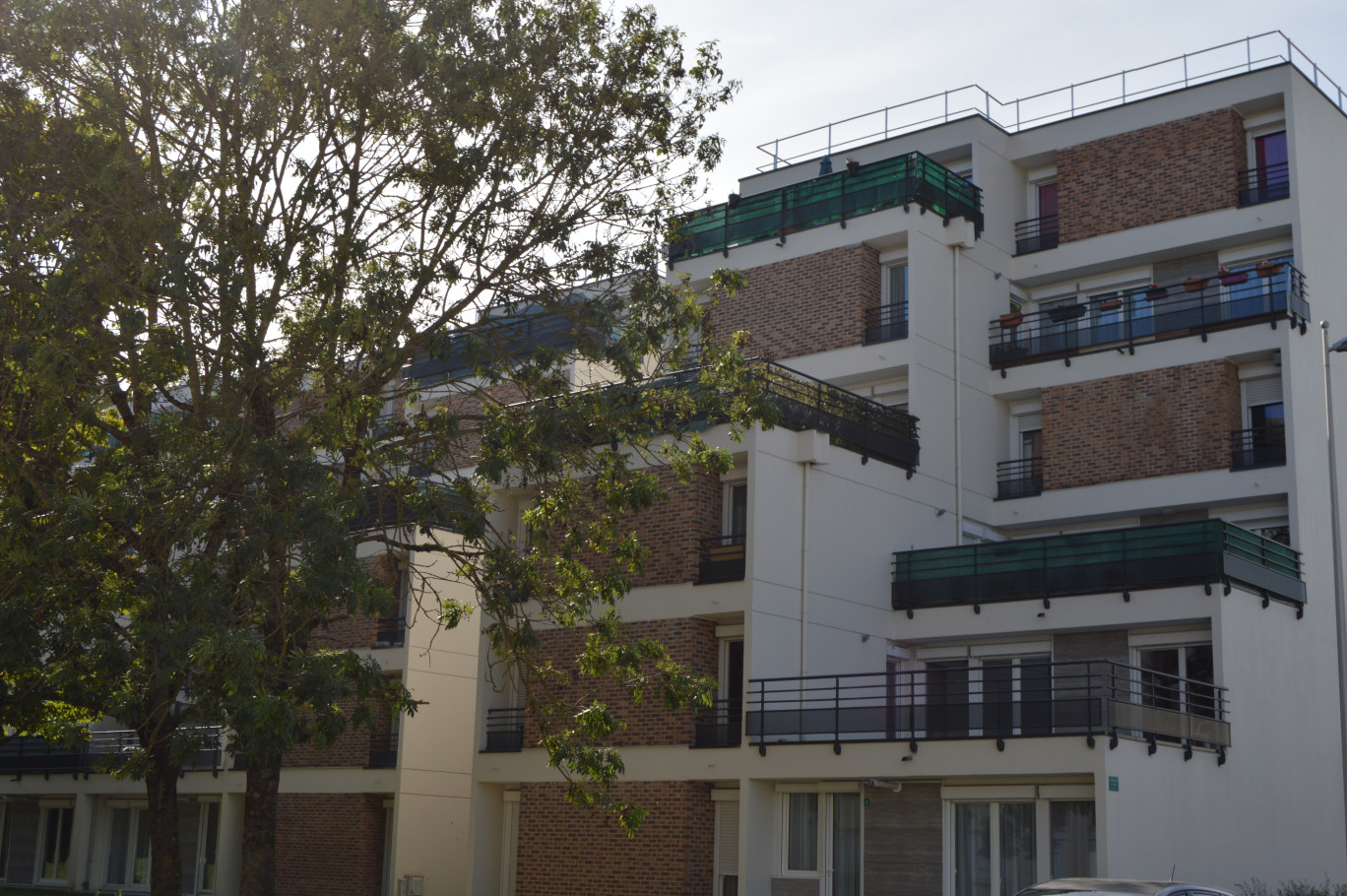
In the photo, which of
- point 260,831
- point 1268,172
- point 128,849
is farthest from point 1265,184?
point 128,849

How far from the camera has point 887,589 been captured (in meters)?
26.0

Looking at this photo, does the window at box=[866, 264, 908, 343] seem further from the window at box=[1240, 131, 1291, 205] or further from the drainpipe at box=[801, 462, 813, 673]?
the window at box=[1240, 131, 1291, 205]

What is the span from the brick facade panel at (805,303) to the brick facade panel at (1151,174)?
5423 millimetres

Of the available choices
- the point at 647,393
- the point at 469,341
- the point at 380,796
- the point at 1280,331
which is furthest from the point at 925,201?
the point at 380,796

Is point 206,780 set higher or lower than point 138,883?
higher

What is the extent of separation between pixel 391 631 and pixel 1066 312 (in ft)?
51.2

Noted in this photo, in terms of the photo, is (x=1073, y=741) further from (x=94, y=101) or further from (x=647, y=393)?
(x=94, y=101)

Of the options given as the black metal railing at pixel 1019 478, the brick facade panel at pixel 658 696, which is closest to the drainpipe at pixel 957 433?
the black metal railing at pixel 1019 478

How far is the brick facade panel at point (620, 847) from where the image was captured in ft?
74.4

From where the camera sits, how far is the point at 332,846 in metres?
30.4

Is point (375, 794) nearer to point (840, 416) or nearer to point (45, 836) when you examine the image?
point (840, 416)

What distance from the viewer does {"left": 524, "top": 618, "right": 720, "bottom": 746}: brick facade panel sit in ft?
76.5

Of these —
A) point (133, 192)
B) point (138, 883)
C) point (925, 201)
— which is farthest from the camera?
point (138, 883)

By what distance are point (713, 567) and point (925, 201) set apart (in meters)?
9.42
